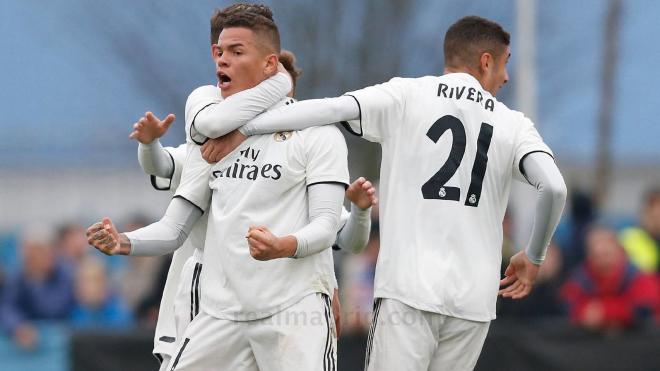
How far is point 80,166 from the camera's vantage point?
27391 millimetres

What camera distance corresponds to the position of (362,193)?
6934mm

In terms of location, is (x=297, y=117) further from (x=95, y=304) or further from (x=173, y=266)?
(x=95, y=304)

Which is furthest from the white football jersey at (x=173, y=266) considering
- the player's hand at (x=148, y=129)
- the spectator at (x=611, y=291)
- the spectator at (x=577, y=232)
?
the spectator at (x=577, y=232)

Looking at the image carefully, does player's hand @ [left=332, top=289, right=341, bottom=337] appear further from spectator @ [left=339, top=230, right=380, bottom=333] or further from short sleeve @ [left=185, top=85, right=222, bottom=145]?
spectator @ [left=339, top=230, right=380, bottom=333]

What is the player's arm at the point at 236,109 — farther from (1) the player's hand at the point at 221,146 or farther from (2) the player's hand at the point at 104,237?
(2) the player's hand at the point at 104,237

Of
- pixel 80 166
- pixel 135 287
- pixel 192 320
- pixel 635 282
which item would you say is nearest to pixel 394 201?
pixel 192 320

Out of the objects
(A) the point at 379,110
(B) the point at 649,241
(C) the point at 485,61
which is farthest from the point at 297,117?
(B) the point at 649,241

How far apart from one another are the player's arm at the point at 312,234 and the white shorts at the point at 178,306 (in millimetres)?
783

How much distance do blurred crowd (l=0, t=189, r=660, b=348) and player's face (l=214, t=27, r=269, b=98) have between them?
394 cm

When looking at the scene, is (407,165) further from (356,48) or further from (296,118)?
(356,48)

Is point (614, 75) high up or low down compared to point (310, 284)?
up

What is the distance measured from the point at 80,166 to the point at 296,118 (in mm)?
21010

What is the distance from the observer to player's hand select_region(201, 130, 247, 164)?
274 inches

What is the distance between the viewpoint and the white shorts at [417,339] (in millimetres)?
6980
